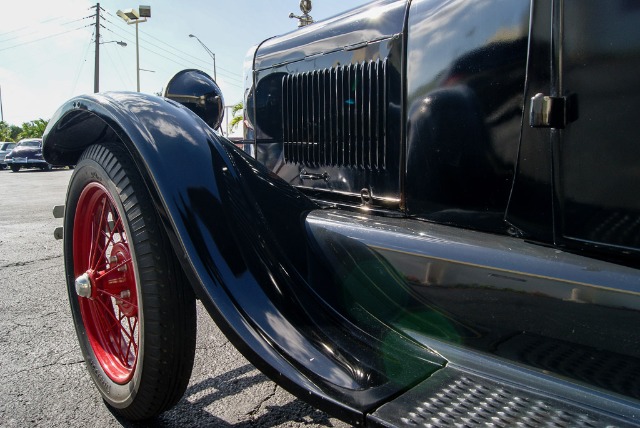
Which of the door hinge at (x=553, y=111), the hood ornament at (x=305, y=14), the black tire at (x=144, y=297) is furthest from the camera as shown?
the hood ornament at (x=305, y=14)

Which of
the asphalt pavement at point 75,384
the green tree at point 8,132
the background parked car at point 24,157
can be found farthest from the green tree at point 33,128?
the asphalt pavement at point 75,384

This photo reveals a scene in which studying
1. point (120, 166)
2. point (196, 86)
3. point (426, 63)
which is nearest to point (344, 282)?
point (426, 63)

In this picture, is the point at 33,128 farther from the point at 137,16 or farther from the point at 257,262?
the point at 257,262

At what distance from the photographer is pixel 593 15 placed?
1148mm

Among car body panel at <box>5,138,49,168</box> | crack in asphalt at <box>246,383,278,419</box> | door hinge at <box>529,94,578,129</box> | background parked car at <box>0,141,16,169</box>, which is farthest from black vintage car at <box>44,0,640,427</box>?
background parked car at <box>0,141,16,169</box>

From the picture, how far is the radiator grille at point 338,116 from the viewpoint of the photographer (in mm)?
1912

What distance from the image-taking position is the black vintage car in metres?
1.14

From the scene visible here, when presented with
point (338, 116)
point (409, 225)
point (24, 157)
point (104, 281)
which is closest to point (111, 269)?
point (104, 281)

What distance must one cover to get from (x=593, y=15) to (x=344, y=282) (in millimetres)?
932

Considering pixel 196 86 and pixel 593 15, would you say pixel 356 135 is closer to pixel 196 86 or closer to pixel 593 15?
pixel 593 15

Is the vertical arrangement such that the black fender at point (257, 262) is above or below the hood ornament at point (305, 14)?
below

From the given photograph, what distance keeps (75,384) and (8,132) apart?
167 ft

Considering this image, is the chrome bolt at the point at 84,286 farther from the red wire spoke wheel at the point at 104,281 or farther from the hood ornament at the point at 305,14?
the hood ornament at the point at 305,14

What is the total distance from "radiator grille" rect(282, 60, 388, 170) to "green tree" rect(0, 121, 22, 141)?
5039 cm
